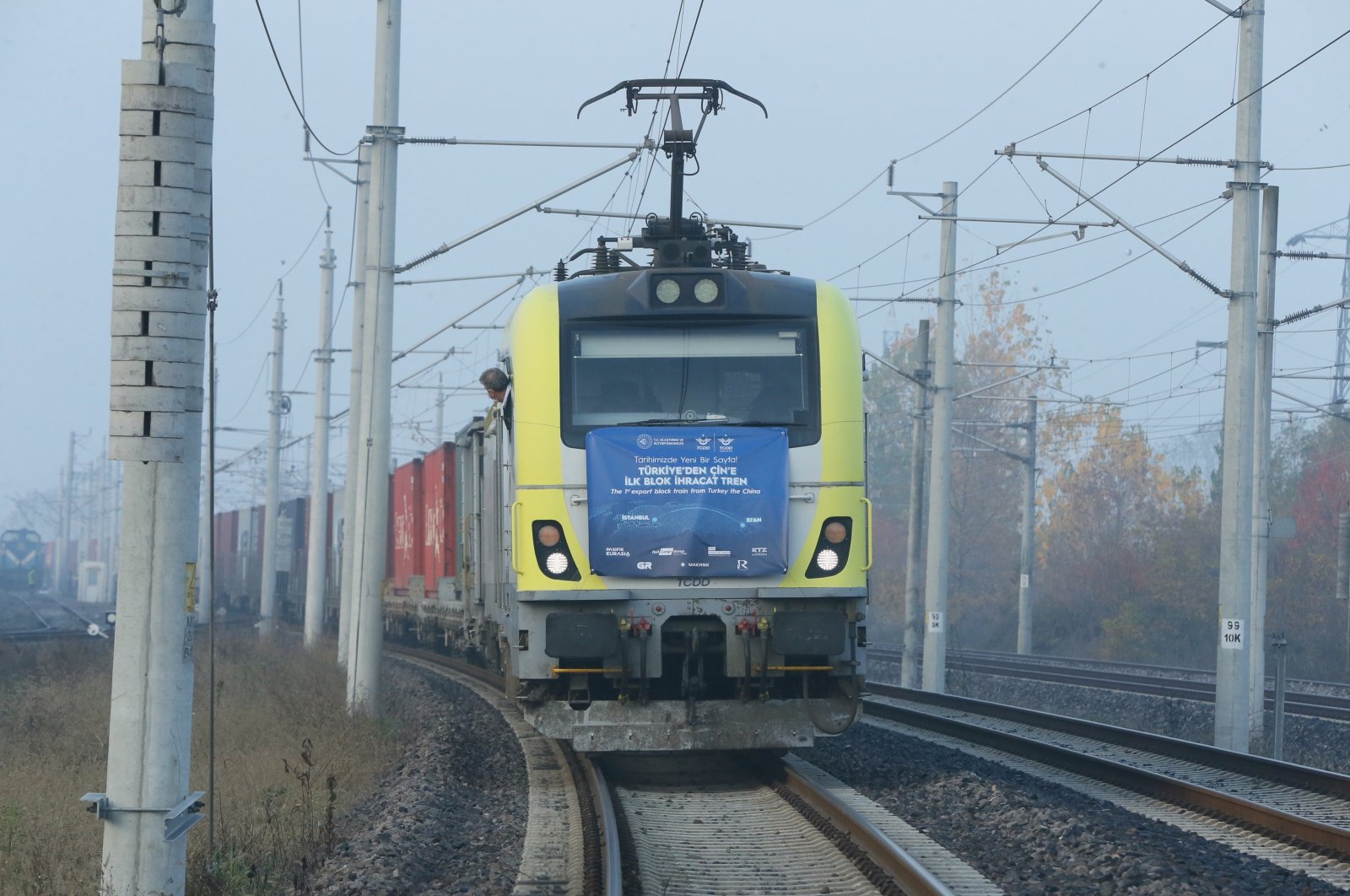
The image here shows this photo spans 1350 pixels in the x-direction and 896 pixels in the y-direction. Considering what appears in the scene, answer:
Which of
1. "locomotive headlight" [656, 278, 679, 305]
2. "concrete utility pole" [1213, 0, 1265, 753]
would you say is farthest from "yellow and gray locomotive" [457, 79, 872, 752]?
"concrete utility pole" [1213, 0, 1265, 753]

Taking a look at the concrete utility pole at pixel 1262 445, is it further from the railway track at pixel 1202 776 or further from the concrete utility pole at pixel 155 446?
the concrete utility pole at pixel 155 446

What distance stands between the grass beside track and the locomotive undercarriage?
5.61 ft

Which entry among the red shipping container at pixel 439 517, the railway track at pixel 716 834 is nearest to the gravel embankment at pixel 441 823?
the railway track at pixel 716 834

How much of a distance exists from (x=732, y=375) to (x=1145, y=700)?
14648 millimetres

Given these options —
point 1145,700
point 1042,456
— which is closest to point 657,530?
point 1145,700

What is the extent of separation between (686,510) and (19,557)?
85.2 meters

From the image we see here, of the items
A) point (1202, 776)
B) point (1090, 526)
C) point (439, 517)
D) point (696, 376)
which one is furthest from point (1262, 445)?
point (1090, 526)

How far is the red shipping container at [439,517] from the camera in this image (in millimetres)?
22031

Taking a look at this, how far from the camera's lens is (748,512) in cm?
1016

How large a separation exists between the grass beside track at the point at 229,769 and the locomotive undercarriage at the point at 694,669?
5.61 feet

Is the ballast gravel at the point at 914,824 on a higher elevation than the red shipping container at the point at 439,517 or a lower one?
lower

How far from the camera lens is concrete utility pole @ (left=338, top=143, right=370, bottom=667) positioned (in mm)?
17797

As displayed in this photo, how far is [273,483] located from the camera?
34.1 meters

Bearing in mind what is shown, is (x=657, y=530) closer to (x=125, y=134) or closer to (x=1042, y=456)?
(x=125, y=134)
